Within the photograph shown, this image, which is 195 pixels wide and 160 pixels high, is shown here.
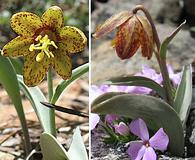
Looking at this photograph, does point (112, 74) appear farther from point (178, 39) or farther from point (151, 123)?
point (151, 123)

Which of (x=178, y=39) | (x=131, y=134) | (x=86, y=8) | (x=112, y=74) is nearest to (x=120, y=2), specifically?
(x=86, y=8)

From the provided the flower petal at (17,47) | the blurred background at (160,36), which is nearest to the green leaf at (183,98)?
the flower petal at (17,47)

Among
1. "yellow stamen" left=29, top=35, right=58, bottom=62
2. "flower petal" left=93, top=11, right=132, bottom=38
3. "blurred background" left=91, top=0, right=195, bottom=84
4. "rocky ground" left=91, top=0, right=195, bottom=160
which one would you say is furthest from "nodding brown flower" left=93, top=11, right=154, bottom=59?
"blurred background" left=91, top=0, right=195, bottom=84

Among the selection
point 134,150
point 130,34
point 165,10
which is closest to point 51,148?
point 134,150

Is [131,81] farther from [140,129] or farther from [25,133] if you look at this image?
[25,133]

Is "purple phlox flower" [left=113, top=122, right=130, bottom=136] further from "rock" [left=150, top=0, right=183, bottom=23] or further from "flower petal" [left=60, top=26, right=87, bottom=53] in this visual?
"rock" [left=150, top=0, right=183, bottom=23]
